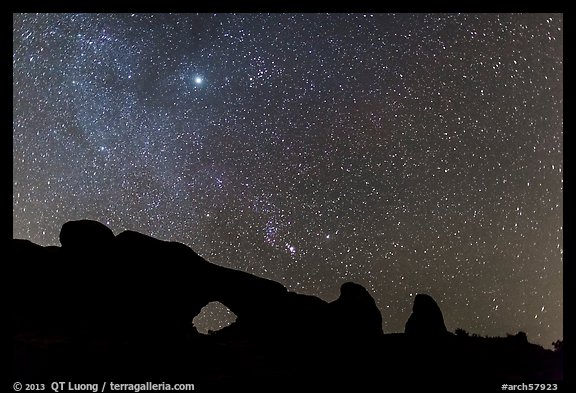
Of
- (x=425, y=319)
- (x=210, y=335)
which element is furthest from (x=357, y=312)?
(x=210, y=335)

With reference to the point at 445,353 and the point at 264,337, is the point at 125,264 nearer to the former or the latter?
the point at 264,337

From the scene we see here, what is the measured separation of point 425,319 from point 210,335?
9.50m

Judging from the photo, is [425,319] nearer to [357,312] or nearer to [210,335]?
[357,312]

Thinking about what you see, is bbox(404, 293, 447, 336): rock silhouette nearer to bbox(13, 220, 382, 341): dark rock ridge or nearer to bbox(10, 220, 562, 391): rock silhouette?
bbox(10, 220, 562, 391): rock silhouette

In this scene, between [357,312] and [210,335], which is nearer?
[210,335]

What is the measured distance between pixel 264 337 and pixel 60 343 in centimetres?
753

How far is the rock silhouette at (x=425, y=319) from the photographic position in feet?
55.9

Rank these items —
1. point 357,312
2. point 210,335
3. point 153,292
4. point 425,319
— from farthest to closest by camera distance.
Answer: point 425,319
point 357,312
point 153,292
point 210,335

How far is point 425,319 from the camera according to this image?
57.1ft

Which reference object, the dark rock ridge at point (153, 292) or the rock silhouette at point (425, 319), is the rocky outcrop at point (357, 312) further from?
the rock silhouette at point (425, 319)

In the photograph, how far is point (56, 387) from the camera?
6062mm
